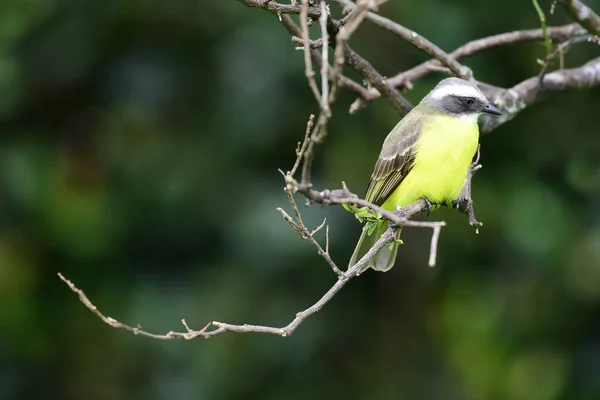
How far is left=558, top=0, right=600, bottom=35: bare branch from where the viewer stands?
3.47 metres

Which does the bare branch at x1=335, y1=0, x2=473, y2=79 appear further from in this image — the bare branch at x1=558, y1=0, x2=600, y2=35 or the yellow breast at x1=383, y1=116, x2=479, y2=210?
the bare branch at x1=558, y1=0, x2=600, y2=35

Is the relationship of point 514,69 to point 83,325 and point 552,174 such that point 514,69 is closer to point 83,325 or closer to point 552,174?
point 552,174

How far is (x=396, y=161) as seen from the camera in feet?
13.7

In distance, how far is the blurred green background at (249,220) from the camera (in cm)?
565

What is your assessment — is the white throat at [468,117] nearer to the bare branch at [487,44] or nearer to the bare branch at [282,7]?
the bare branch at [487,44]

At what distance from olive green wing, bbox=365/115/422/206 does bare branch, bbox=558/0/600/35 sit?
2.76ft

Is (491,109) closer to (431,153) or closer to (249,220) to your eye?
(431,153)

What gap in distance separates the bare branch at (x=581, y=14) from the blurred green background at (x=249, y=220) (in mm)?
1827

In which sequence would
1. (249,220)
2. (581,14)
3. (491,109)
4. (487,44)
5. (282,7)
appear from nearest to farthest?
Answer: (282,7) < (581,14) < (491,109) < (487,44) < (249,220)

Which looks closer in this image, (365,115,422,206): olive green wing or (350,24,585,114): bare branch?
(365,115,422,206): olive green wing

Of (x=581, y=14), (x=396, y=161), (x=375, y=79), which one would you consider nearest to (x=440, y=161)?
(x=396, y=161)

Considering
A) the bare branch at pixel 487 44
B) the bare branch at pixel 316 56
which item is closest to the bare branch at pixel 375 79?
the bare branch at pixel 316 56

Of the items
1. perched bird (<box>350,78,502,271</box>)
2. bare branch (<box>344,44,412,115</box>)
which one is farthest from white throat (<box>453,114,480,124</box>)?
bare branch (<box>344,44,412,115</box>)

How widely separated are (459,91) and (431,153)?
0.29 meters
